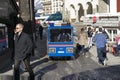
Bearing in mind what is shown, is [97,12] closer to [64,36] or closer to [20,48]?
[64,36]

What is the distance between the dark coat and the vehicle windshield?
838cm

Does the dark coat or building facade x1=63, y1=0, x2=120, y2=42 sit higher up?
building facade x1=63, y1=0, x2=120, y2=42

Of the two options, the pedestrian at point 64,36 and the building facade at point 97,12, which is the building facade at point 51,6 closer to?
the building facade at point 97,12

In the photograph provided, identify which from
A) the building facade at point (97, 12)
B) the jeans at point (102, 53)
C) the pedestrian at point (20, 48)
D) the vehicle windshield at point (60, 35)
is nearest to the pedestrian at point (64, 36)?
the vehicle windshield at point (60, 35)

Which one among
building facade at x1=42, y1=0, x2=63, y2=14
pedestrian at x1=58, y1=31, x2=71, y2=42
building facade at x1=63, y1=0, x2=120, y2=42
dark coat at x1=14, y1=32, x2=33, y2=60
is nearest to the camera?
dark coat at x1=14, y1=32, x2=33, y2=60

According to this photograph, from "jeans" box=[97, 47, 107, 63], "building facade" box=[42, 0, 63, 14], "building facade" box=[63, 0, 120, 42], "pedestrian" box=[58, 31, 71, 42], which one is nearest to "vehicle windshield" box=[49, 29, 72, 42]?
"pedestrian" box=[58, 31, 71, 42]

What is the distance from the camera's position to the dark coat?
1156 centimetres

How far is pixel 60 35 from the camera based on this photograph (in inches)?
795

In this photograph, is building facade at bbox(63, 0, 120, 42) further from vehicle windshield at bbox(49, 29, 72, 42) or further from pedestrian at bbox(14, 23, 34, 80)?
pedestrian at bbox(14, 23, 34, 80)

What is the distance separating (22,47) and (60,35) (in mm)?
8736

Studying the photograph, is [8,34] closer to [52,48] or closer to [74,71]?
[52,48]

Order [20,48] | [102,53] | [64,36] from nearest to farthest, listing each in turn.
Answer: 1. [20,48]
2. [102,53]
3. [64,36]

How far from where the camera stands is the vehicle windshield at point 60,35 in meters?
20.1

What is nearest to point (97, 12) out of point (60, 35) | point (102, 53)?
point (60, 35)
